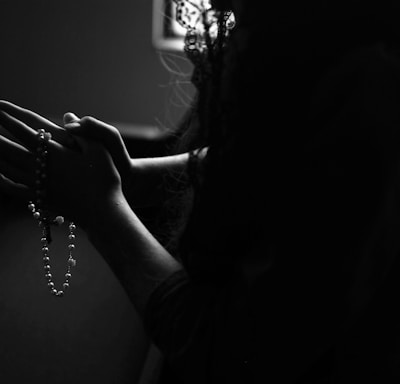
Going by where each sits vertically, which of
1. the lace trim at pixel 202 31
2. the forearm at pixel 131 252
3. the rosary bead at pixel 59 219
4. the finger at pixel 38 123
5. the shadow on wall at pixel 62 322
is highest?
the lace trim at pixel 202 31

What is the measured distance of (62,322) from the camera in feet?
4.45

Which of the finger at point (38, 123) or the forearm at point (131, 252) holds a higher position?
the finger at point (38, 123)

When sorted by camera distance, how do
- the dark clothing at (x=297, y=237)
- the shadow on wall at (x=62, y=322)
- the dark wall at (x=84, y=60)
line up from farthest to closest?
the dark wall at (x=84, y=60), the shadow on wall at (x=62, y=322), the dark clothing at (x=297, y=237)

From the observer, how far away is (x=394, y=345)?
1.85 feet

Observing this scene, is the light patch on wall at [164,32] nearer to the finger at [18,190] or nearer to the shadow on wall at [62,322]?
the shadow on wall at [62,322]

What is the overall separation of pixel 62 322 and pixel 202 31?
2.84 feet

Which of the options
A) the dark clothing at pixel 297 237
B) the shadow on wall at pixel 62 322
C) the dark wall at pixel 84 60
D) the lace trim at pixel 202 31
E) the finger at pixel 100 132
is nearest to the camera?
the dark clothing at pixel 297 237

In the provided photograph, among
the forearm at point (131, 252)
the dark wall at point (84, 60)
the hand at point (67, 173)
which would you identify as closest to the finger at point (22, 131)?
the hand at point (67, 173)

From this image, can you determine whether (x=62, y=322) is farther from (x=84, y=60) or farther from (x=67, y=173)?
(x=84, y=60)

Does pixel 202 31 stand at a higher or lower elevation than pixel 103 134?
higher

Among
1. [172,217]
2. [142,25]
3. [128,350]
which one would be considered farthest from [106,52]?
[172,217]

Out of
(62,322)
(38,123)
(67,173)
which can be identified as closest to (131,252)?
(67,173)

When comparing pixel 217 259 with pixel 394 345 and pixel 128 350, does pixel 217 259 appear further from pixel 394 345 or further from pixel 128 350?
pixel 128 350

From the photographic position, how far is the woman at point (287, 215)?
48cm
